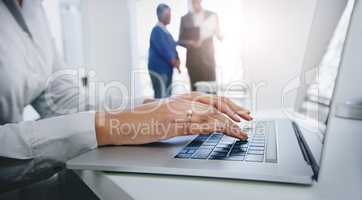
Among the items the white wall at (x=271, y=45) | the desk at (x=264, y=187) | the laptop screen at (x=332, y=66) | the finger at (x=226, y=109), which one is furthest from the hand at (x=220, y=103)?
the white wall at (x=271, y=45)

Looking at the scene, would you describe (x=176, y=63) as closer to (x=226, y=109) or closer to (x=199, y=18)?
(x=199, y=18)

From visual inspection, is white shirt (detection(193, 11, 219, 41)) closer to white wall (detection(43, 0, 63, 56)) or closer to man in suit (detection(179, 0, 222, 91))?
man in suit (detection(179, 0, 222, 91))

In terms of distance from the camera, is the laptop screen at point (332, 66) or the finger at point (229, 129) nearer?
the laptop screen at point (332, 66)

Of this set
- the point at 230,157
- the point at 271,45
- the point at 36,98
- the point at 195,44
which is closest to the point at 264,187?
the point at 230,157

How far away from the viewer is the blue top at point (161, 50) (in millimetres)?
757

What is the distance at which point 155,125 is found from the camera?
481mm

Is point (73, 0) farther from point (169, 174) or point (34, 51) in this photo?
point (169, 174)

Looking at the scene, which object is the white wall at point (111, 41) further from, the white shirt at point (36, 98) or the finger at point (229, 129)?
the finger at point (229, 129)

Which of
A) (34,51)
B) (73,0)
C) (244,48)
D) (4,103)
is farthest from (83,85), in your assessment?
(244,48)

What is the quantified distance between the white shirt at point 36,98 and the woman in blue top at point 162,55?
11.2 inches

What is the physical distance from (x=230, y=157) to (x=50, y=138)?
31cm

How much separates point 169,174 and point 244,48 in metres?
0.89

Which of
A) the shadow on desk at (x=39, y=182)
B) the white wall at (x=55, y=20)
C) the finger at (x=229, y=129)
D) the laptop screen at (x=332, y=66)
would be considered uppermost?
the white wall at (x=55, y=20)

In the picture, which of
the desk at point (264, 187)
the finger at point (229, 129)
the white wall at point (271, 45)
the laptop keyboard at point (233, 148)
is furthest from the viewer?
the white wall at point (271, 45)
